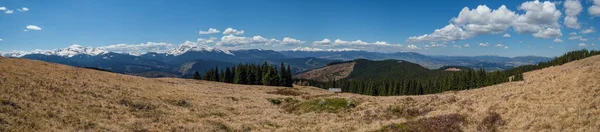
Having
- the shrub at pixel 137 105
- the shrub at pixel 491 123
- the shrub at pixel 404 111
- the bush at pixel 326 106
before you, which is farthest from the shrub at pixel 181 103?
the shrub at pixel 491 123

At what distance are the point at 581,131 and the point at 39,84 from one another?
3764 cm

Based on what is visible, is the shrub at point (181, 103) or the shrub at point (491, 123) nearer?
the shrub at point (491, 123)

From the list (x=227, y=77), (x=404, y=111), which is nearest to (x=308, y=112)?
(x=404, y=111)

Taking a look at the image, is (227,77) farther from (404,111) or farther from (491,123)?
(491,123)

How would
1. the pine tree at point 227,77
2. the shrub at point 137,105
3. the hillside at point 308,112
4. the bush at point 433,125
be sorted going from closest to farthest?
1. the hillside at point 308,112
2. the bush at point 433,125
3. the shrub at point 137,105
4. the pine tree at point 227,77

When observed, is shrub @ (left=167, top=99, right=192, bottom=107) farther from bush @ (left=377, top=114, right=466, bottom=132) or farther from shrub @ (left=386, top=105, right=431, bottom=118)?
bush @ (left=377, top=114, right=466, bottom=132)

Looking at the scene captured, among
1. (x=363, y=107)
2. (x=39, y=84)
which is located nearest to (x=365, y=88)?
(x=363, y=107)

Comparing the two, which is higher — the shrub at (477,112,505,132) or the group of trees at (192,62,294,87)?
the shrub at (477,112,505,132)

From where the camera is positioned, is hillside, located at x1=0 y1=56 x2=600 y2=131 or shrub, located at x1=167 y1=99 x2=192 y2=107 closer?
hillside, located at x1=0 y1=56 x2=600 y2=131

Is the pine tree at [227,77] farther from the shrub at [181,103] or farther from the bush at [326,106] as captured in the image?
the shrub at [181,103]

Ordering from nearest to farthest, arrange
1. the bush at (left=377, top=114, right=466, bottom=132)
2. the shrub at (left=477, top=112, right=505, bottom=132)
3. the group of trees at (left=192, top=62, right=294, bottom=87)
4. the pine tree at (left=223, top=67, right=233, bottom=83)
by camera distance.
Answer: the shrub at (left=477, top=112, right=505, bottom=132) < the bush at (left=377, top=114, right=466, bottom=132) < the group of trees at (left=192, top=62, right=294, bottom=87) < the pine tree at (left=223, top=67, right=233, bottom=83)

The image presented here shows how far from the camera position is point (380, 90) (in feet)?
524

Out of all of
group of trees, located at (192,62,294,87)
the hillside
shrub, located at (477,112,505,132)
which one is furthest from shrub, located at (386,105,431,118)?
group of trees, located at (192,62,294,87)

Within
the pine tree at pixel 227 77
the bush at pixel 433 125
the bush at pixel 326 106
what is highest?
the bush at pixel 433 125
